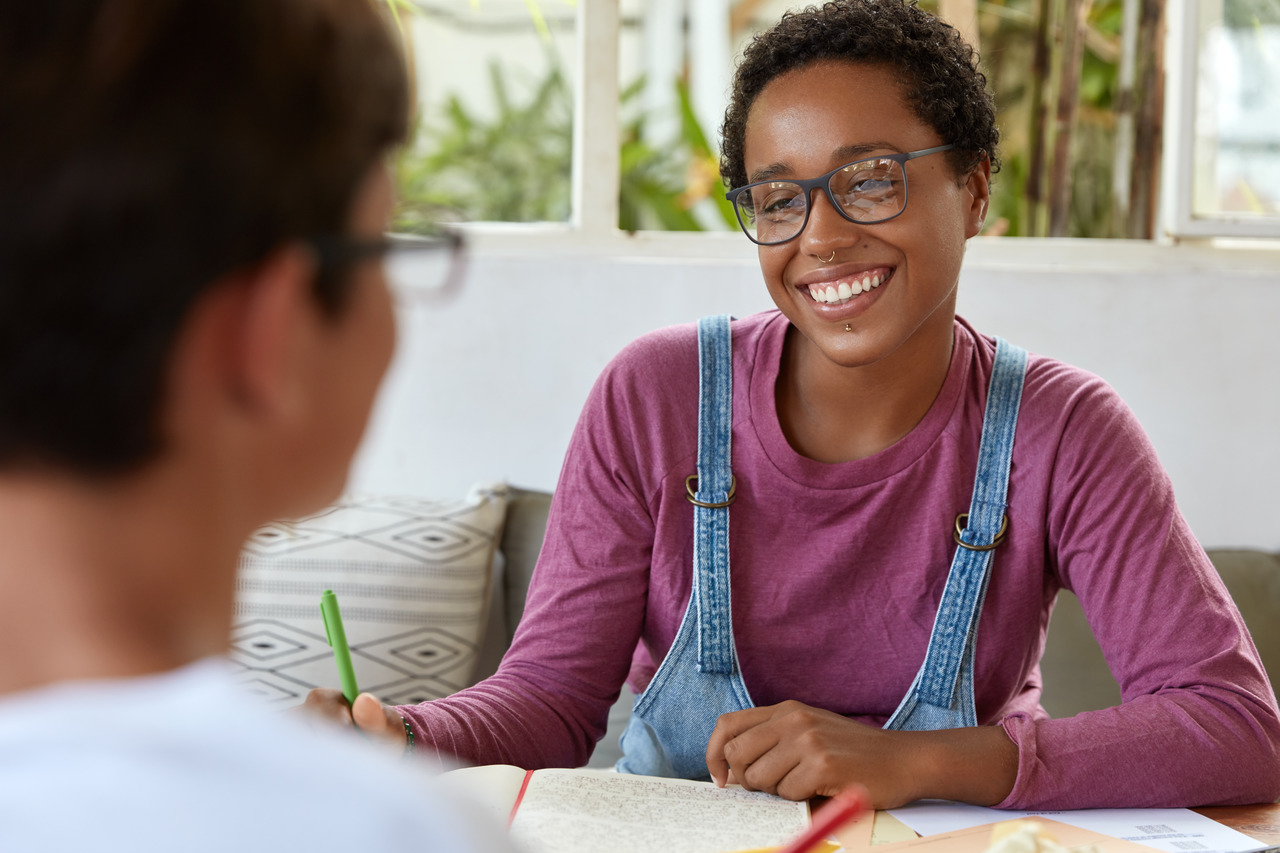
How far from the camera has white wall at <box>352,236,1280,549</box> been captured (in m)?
2.08

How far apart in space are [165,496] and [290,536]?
63.7 inches

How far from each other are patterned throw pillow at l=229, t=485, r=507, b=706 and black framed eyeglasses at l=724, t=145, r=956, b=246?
918mm

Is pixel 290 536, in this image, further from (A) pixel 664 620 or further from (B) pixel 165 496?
(B) pixel 165 496

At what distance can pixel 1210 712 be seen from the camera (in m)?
1.13

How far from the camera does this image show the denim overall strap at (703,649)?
129 centimetres

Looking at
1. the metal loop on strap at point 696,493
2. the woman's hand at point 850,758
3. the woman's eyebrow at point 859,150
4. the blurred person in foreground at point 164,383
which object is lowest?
the woman's hand at point 850,758

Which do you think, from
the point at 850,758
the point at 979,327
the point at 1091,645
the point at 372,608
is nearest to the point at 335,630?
the point at 850,758

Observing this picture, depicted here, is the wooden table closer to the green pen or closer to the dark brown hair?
the green pen

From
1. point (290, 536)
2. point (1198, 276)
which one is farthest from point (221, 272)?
point (1198, 276)

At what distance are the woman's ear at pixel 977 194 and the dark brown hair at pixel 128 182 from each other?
1.07m

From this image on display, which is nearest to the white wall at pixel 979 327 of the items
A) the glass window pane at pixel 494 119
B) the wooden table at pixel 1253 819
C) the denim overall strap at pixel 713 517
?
the glass window pane at pixel 494 119

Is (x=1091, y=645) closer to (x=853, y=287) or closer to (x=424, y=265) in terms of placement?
(x=853, y=287)

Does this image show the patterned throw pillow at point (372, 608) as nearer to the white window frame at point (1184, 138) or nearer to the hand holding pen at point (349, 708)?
the hand holding pen at point (349, 708)

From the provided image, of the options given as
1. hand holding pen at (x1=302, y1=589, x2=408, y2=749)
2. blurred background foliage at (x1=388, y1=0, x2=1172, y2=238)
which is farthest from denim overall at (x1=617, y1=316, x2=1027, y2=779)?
blurred background foliage at (x1=388, y1=0, x2=1172, y2=238)
